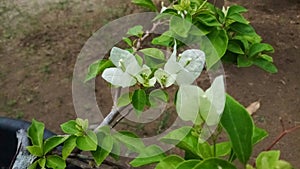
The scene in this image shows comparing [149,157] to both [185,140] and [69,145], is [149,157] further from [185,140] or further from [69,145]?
[69,145]

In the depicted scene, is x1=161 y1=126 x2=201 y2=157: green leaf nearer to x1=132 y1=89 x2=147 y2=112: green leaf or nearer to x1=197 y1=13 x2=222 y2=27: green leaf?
x1=132 y1=89 x2=147 y2=112: green leaf

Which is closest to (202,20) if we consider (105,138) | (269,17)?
(105,138)

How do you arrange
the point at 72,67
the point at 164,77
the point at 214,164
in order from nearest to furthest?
the point at 214,164 < the point at 164,77 < the point at 72,67

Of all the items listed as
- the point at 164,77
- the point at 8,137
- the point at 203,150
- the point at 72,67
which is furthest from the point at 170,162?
the point at 72,67

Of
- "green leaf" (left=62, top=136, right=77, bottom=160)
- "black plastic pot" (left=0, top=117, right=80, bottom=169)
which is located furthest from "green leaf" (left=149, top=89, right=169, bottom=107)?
"black plastic pot" (left=0, top=117, right=80, bottom=169)

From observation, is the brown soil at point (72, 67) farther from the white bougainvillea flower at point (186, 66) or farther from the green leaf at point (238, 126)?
the green leaf at point (238, 126)
